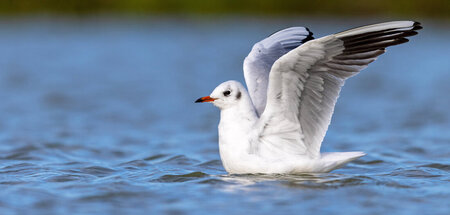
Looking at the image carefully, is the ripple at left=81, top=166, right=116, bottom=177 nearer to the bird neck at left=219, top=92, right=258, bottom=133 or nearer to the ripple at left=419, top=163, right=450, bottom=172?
the bird neck at left=219, top=92, right=258, bottom=133

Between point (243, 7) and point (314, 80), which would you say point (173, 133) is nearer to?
point (314, 80)

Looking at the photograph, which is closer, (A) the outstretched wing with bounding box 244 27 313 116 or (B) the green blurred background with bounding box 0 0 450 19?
(A) the outstretched wing with bounding box 244 27 313 116

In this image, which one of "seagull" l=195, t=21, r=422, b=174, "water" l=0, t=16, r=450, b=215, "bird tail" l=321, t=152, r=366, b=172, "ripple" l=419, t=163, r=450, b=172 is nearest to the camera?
"water" l=0, t=16, r=450, b=215

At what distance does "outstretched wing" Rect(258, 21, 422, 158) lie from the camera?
5.88m

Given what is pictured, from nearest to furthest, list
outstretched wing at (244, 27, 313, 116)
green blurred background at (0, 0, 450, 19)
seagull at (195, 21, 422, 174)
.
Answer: seagull at (195, 21, 422, 174), outstretched wing at (244, 27, 313, 116), green blurred background at (0, 0, 450, 19)

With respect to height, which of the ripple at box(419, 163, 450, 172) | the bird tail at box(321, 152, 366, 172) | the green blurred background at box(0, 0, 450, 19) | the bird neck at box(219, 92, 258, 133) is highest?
the green blurred background at box(0, 0, 450, 19)

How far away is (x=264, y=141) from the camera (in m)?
6.39

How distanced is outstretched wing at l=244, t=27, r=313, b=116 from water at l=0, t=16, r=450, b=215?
2.88 feet

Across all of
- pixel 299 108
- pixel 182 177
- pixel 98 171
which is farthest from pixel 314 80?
pixel 98 171

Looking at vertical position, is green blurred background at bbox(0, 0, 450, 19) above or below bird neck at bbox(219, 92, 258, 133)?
above

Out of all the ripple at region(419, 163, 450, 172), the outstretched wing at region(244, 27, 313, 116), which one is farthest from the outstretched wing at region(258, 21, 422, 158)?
the ripple at region(419, 163, 450, 172)

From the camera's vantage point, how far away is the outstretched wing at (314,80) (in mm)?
5875

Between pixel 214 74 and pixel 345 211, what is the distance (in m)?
12.0

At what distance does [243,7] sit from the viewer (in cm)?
3023
